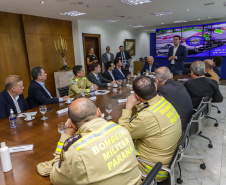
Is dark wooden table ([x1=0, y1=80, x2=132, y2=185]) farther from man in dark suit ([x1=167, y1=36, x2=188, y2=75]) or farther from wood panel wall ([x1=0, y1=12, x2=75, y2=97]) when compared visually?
wood panel wall ([x1=0, y1=12, x2=75, y2=97])

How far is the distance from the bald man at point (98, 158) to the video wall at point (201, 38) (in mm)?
9488

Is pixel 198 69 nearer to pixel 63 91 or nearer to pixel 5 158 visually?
pixel 63 91

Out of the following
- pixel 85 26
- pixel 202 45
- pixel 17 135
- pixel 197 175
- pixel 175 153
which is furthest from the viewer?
pixel 202 45

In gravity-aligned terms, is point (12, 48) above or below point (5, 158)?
above

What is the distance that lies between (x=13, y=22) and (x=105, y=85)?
12.2 ft

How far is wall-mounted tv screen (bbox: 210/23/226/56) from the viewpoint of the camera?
28.2 ft

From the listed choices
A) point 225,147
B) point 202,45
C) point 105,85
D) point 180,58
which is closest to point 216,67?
point 180,58

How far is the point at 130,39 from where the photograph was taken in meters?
10.6

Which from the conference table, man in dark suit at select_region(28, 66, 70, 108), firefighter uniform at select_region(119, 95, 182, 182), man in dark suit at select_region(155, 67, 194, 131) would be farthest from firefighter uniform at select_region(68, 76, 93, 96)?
firefighter uniform at select_region(119, 95, 182, 182)

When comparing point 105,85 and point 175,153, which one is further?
point 105,85

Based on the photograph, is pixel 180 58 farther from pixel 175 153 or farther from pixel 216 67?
pixel 175 153

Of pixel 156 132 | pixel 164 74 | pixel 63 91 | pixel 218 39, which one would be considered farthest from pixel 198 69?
pixel 218 39

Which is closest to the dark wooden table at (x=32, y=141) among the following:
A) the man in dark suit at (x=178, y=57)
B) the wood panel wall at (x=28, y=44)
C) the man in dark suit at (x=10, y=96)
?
the man in dark suit at (x=10, y=96)

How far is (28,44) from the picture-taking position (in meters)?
5.82
